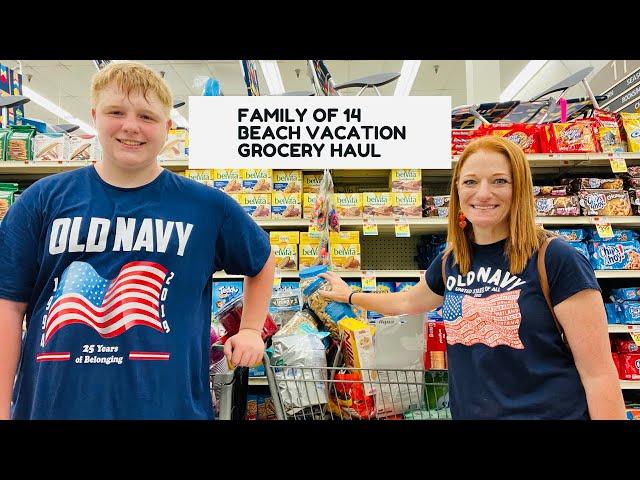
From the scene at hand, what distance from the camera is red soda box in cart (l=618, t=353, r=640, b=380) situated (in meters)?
2.81

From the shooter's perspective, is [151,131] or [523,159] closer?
[151,131]

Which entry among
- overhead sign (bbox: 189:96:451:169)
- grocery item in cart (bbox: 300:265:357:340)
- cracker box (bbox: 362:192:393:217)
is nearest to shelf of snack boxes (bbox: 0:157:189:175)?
overhead sign (bbox: 189:96:451:169)

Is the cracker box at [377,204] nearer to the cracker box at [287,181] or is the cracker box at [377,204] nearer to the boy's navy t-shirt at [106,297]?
the cracker box at [287,181]

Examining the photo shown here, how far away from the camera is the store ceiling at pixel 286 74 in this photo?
786cm

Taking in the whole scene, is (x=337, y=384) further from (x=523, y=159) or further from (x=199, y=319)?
Answer: (x=523, y=159)

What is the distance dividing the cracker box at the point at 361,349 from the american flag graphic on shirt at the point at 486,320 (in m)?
0.44

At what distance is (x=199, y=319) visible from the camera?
1.03 m

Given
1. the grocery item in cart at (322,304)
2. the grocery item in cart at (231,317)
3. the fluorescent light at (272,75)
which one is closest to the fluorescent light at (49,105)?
the fluorescent light at (272,75)

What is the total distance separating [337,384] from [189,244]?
0.89 meters

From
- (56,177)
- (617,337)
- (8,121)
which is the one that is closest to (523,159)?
(56,177)

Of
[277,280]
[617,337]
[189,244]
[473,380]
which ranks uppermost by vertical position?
[189,244]

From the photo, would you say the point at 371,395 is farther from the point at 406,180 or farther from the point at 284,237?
the point at 406,180

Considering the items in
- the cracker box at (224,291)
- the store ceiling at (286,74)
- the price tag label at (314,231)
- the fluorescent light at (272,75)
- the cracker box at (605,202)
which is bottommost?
the cracker box at (224,291)

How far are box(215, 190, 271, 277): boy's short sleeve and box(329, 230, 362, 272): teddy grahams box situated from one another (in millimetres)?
1681
